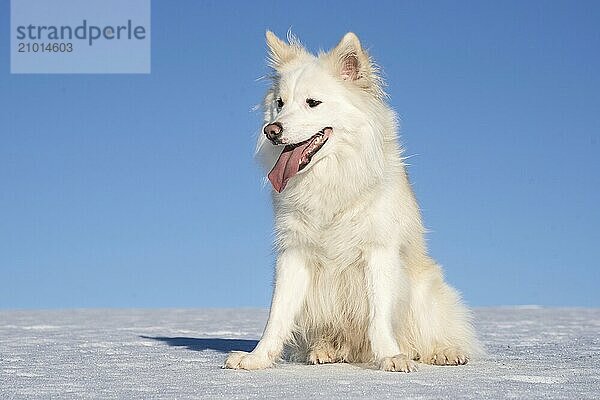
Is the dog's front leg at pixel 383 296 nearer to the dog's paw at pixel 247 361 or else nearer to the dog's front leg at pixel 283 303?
the dog's front leg at pixel 283 303

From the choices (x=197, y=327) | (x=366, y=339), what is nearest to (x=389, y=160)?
(x=366, y=339)

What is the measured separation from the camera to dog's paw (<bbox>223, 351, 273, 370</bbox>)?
5.09 metres

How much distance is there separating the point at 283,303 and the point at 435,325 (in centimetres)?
118

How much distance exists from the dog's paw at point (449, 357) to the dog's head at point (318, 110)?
5.13 ft

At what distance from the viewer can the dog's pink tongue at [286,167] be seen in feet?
17.5

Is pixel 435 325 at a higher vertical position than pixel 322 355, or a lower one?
higher

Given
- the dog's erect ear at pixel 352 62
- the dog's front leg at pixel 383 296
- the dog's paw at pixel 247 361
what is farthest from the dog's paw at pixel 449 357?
the dog's erect ear at pixel 352 62

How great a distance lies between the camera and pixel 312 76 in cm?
543

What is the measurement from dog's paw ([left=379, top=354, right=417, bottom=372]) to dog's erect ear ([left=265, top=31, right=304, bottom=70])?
2.22 m

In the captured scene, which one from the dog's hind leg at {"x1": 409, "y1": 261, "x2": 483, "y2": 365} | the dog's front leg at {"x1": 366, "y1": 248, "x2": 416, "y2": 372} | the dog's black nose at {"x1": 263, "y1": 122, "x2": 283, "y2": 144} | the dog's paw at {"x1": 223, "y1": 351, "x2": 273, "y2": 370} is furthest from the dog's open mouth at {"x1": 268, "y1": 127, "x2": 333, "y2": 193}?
the dog's hind leg at {"x1": 409, "y1": 261, "x2": 483, "y2": 365}

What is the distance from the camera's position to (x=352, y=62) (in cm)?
553

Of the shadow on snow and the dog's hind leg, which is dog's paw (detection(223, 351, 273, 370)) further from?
the shadow on snow

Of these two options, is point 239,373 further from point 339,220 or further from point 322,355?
point 339,220

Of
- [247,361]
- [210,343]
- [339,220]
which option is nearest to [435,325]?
[339,220]
